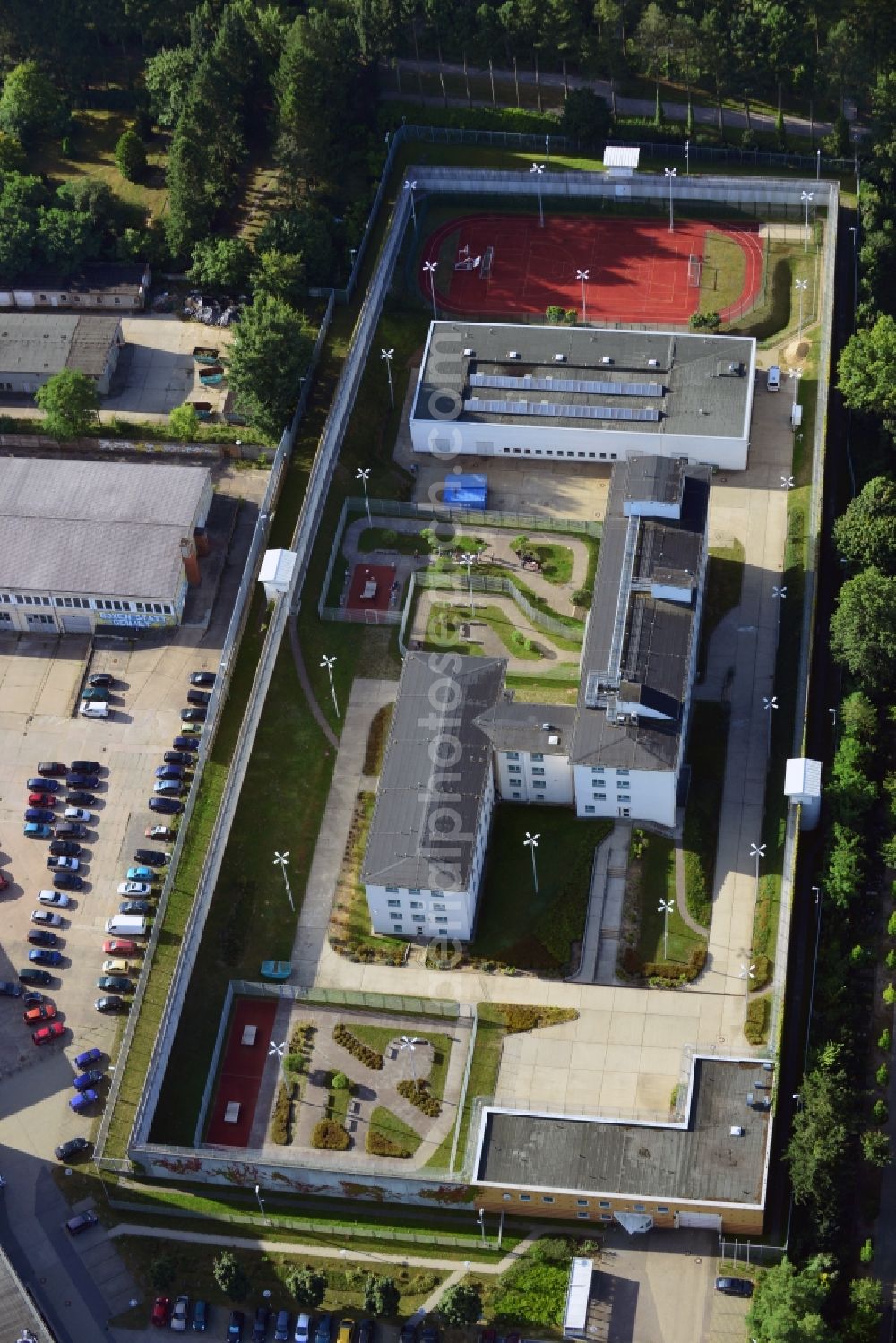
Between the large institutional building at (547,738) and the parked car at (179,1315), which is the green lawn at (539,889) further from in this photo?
the parked car at (179,1315)

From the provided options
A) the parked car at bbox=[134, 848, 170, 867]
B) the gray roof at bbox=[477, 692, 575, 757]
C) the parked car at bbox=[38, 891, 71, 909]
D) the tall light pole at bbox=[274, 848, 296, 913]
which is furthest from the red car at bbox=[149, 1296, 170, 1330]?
the gray roof at bbox=[477, 692, 575, 757]

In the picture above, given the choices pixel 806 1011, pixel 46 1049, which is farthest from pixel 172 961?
pixel 806 1011

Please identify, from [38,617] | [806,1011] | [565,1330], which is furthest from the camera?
[38,617]

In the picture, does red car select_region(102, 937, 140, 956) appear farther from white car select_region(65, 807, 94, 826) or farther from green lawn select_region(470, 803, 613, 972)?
green lawn select_region(470, 803, 613, 972)

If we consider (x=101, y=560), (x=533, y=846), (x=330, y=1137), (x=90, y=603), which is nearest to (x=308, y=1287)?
(x=330, y=1137)

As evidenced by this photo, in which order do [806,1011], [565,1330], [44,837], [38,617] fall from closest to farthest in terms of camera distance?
[565,1330] < [806,1011] < [44,837] < [38,617]

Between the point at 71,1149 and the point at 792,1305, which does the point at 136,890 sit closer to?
the point at 71,1149

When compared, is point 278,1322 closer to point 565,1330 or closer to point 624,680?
point 565,1330
